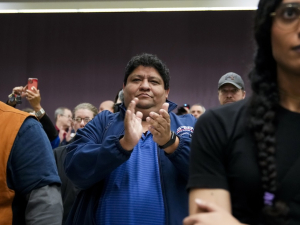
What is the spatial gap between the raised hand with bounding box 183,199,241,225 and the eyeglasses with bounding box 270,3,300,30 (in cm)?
44

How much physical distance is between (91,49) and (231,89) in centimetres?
368

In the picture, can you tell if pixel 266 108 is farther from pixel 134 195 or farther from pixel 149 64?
pixel 149 64

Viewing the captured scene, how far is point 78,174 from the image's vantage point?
1781mm

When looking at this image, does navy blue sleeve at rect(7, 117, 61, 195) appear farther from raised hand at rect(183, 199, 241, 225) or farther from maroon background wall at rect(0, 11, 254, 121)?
maroon background wall at rect(0, 11, 254, 121)

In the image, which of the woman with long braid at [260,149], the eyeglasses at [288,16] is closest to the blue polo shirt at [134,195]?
the woman with long braid at [260,149]

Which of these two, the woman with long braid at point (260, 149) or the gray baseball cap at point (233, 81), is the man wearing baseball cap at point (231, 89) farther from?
the woman with long braid at point (260, 149)

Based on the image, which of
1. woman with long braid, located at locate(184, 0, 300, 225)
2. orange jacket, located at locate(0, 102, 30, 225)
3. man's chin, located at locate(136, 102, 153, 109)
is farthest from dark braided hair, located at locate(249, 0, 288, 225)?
man's chin, located at locate(136, 102, 153, 109)

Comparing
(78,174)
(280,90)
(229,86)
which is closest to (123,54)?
(229,86)

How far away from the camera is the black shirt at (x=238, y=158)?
2.86ft

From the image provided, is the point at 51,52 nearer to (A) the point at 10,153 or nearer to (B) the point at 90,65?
(B) the point at 90,65

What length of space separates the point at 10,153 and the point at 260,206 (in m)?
0.91

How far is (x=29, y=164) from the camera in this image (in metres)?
1.40

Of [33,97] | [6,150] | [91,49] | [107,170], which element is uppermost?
[91,49]

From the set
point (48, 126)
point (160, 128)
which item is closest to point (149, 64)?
point (160, 128)
